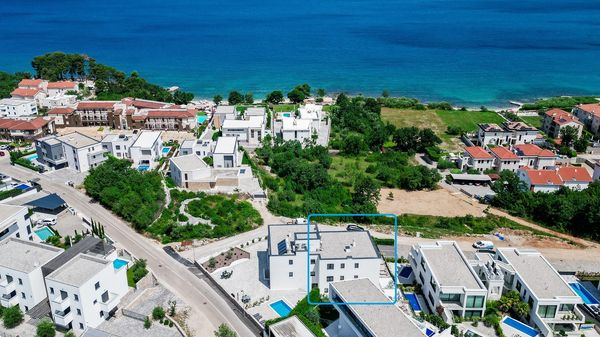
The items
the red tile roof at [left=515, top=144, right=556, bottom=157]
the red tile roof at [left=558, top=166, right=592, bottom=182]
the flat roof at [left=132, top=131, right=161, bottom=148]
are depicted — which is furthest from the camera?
the red tile roof at [left=515, top=144, right=556, bottom=157]

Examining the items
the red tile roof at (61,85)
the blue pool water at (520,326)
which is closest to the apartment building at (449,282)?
the blue pool water at (520,326)

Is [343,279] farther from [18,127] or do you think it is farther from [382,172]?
[18,127]

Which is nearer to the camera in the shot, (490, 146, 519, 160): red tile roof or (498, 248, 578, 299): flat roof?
(498, 248, 578, 299): flat roof

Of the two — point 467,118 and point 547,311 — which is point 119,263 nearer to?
point 547,311

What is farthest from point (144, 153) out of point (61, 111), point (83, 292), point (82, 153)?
point (83, 292)

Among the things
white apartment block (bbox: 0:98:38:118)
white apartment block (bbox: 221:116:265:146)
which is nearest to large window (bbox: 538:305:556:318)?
white apartment block (bbox: 221:116:265:146)

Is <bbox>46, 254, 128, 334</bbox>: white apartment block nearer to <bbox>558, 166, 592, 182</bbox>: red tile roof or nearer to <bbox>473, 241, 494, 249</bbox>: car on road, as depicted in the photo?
<bbox>473, 241, 494, 249</bbox>: car on road
